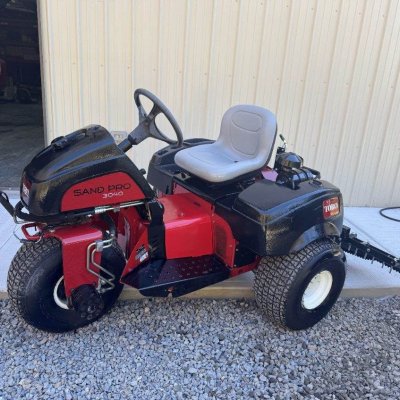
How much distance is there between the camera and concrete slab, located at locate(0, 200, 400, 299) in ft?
8.59

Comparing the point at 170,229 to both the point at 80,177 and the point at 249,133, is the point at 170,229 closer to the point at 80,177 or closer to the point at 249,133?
the point at 80,177

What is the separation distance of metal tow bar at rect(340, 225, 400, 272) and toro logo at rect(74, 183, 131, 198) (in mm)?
1489

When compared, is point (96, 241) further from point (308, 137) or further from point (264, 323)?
point (308, 137)

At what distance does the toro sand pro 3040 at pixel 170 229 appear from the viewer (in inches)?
75.9

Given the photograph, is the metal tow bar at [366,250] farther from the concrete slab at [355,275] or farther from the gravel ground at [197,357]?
the gravel ground at [197,357]

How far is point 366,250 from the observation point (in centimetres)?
269

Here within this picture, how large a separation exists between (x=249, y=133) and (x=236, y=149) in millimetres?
146

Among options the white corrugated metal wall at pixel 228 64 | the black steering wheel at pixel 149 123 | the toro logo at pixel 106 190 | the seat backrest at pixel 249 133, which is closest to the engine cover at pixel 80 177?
the toro logo at pixel 106 190

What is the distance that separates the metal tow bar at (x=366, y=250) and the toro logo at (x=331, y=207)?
39cm

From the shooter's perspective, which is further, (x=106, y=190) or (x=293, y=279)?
(x=293, y=279)

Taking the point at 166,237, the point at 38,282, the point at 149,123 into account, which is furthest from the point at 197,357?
the point at 149,123

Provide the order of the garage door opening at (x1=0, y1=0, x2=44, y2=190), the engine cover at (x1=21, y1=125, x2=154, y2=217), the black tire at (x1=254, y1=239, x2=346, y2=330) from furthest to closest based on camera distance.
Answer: the garage door opening at (x1=0, y1=0, x2=44, y2=190), the black tire at (x1=254, y1=239, x2=346, y2=330), the engine cover at (x1=21, y1=125, x2=154, y2=217)

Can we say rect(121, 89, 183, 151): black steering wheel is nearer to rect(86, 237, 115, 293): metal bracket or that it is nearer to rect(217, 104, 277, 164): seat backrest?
rect(86, 237, 115, 293): metal bracket

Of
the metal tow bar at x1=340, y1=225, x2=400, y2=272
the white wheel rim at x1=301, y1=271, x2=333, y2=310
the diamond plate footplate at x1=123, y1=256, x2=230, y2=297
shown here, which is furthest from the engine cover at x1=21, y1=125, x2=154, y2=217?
the metal tow bar at x1=340, y1=225, x2=400, y2=272
